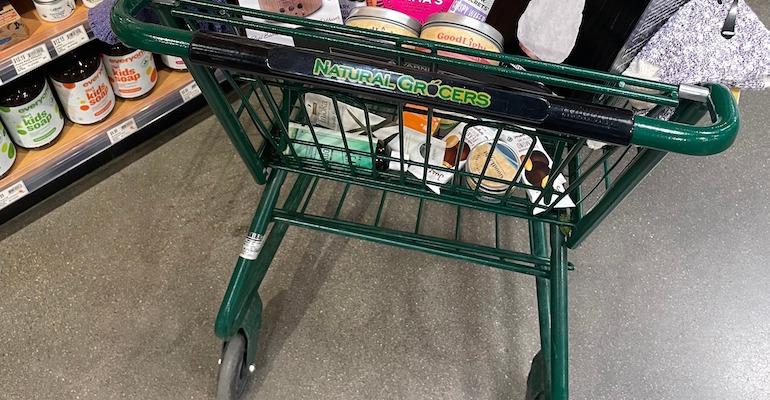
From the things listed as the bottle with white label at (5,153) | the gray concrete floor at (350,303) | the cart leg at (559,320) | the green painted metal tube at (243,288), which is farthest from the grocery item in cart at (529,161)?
the bottle with white label at (5,153)

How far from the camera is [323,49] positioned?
721 millimetres

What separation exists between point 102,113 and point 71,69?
0.13m

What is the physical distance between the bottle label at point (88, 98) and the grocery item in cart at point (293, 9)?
72 centimetres

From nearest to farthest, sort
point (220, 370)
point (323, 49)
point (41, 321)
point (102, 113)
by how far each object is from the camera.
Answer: point (323, 49)
point (220, 370)
point (41, 321)
point (102, 113)

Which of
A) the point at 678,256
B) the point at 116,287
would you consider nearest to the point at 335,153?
the point at 116,287

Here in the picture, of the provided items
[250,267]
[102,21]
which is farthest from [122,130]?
[250,267]

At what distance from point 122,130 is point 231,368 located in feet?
2.37

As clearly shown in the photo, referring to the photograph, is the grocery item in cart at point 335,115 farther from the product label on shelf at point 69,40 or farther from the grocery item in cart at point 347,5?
the product label on shelf at point 69,40

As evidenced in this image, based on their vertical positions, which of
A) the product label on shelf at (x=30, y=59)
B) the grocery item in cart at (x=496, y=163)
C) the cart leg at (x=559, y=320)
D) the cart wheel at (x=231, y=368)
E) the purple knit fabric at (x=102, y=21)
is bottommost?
the cart wheel at (x=231, y=368)

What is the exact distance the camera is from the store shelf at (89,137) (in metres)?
1.39

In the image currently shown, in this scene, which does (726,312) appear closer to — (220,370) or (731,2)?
(731,2)

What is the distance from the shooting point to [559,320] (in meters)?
0.97

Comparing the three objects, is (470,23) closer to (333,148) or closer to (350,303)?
(333,148)

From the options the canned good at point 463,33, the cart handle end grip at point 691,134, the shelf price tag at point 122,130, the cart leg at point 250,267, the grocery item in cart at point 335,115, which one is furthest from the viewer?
the shelf price tag at point 122,130
